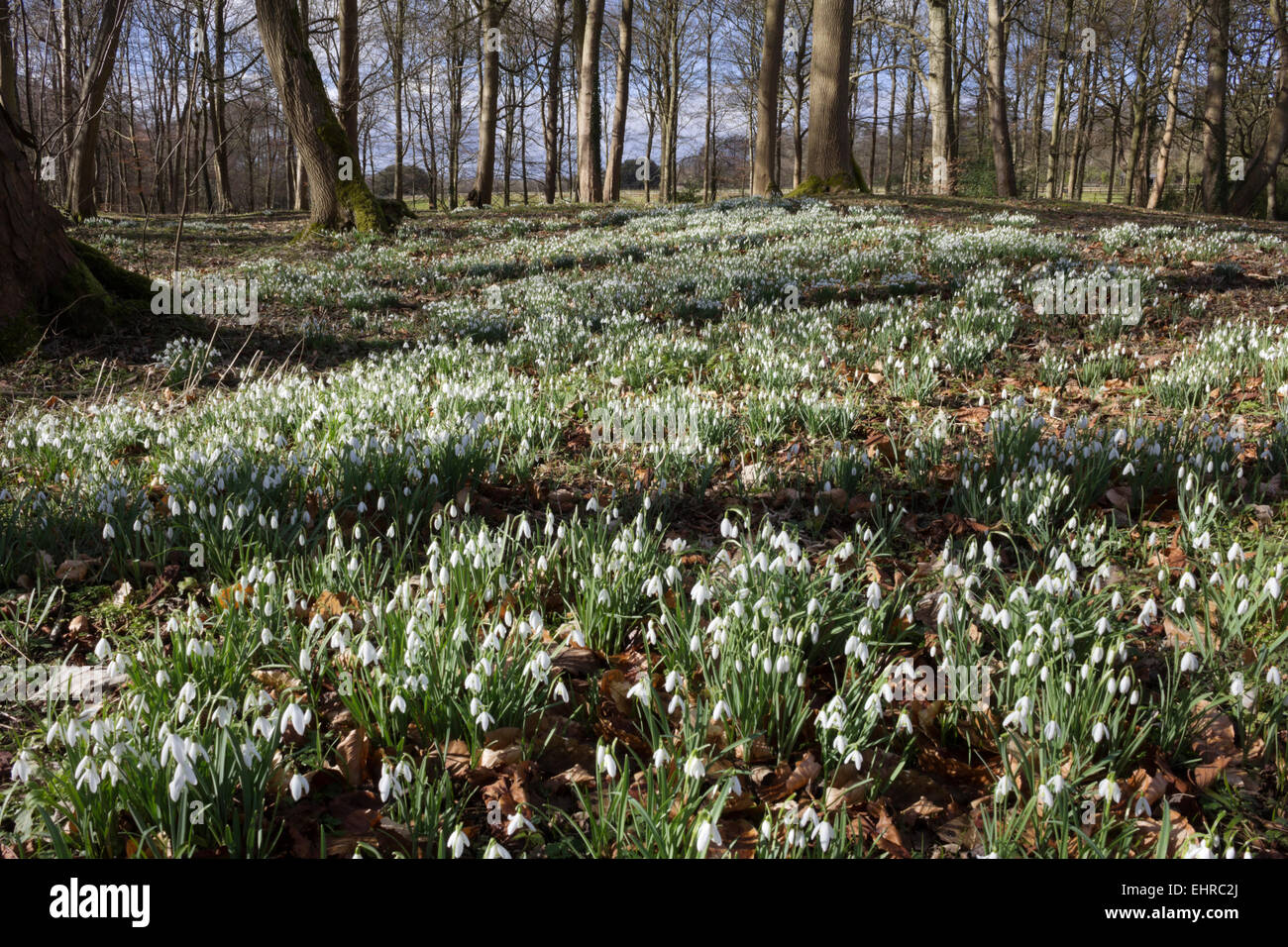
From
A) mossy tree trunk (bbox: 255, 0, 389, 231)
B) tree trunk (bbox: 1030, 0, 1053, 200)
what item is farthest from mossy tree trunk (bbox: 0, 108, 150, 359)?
tree trunk (bbox: 1030, 0, 1053, 200)

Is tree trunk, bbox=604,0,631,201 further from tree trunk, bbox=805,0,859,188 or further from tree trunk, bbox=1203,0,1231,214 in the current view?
tree trunk, bbox=1203,0,1231,214

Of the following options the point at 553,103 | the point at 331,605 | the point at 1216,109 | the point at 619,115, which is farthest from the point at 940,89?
the point at 331,605

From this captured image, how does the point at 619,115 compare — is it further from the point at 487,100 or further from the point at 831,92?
the point at 831,92

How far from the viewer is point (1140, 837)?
163 centimetres

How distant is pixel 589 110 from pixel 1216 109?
1650cm

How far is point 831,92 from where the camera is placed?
1666 cm

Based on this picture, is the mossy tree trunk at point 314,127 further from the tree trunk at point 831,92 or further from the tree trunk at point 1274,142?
the tree trunk at point 1274,142

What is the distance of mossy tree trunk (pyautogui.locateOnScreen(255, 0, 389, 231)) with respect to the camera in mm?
12062

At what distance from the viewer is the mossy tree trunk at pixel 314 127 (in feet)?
39.6

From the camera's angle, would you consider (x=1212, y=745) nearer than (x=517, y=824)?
No

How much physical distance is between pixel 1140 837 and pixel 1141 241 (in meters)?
9.73

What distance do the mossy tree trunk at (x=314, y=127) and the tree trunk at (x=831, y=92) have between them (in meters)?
9.52
